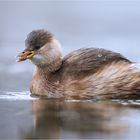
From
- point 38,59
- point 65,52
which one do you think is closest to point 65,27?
point 65,52

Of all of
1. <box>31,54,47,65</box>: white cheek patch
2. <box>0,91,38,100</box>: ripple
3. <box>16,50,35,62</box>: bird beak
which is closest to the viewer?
<box>0,91,38,100</box>: ripple

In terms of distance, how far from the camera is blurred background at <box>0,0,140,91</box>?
1433cm

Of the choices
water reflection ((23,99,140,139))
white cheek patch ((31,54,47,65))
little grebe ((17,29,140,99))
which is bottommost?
water reflection ((23,99,140,139))

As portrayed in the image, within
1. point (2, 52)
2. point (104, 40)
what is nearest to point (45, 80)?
point (2, 52)

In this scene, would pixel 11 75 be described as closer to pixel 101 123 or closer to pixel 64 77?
pixel 64 77

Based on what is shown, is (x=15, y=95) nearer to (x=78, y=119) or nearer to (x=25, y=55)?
(x=25, y=55)

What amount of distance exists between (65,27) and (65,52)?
5319 millimetres

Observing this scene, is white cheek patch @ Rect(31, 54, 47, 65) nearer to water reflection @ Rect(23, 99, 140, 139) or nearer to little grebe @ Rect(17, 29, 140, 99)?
little grebe @ Rect(17, 29, 140, 99)

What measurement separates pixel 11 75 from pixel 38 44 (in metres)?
2.04

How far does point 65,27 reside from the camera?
69.3 feet

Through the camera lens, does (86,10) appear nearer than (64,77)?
No

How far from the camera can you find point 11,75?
13.2 m

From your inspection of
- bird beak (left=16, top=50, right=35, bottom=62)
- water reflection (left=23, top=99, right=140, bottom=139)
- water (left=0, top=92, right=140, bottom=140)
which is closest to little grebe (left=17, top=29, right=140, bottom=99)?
bird beak (left=16, top=50, right=35, bottom=62)

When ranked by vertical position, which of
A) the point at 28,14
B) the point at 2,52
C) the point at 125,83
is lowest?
the point at 125,83
